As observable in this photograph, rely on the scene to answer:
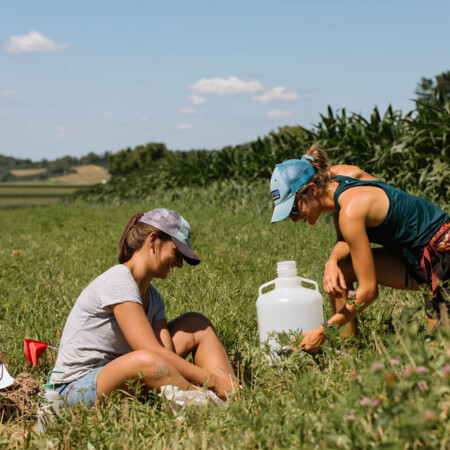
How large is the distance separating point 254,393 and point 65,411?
92 cm

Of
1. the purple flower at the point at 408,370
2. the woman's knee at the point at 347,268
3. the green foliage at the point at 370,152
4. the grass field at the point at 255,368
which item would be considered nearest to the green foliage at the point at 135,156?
the green foliage at the point at 370,152

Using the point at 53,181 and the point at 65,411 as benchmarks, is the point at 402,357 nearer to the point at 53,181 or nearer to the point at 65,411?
the point at 65,411

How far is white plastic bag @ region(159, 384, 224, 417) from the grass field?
0.15 feet

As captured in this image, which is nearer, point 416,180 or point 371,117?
point 416,180

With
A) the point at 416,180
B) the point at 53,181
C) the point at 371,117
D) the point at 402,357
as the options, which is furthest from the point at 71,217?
the point at 53,181

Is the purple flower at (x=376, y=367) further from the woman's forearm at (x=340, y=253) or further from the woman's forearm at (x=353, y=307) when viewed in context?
the woman's forearm at (x=340, y=253)

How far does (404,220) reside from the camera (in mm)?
3473

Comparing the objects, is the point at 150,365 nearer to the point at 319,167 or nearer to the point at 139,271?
the point at 139,271

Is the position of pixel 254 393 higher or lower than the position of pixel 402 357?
lower

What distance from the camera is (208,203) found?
14.5 meters

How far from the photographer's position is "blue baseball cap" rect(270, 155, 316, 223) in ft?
11.1

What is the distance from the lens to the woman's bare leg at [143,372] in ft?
9.95

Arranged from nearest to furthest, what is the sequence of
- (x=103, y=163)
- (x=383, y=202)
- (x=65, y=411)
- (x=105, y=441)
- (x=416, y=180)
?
1. (x=105, y=441)
2. (x=65, y=411)
3. (x=383, y=202)
4. (x=416, y=180)
5. (x=103, y=163)

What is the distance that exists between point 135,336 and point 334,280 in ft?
4.04
